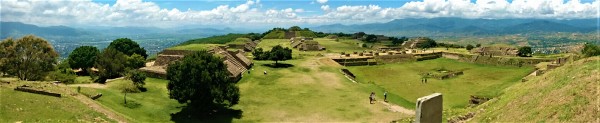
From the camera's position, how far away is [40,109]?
23219 millimetres

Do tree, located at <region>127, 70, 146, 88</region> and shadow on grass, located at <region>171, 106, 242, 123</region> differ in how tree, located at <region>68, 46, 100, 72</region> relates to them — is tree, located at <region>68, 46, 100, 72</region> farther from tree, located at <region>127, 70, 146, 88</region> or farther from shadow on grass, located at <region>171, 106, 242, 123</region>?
shadow on grass, located at <region>171, 106, 242, 123</region>

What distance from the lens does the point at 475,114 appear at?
2155 cm

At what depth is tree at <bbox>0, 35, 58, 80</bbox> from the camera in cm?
3662

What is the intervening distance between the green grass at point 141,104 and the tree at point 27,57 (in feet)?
21.2

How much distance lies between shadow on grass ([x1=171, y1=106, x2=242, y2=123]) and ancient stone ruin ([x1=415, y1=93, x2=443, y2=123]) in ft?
66.6

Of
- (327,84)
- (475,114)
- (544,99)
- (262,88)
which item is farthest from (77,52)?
(544,99)

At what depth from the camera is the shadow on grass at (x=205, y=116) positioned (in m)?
29.6

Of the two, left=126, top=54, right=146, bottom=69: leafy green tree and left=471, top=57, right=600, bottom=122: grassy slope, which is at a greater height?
left=471, top=57, right=600, bottom=122: grassy slope

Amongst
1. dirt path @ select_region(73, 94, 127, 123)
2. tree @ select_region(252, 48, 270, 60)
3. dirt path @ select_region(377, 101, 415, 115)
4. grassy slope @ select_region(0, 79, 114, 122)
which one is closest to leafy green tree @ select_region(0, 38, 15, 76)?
grassy slope @ select_region(0, 79, 114, 122)

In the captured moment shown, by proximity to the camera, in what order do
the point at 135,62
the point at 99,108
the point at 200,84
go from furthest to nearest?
A: 1. the point at 135,62
2. the point at 200,84
3. the point at 99,108

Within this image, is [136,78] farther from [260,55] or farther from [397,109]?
[260,55]

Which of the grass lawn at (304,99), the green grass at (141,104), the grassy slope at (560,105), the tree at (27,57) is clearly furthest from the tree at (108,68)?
the grassy slope at (560,105)

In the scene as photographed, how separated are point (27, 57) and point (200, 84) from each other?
17.8m

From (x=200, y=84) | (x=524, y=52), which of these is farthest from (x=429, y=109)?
(x=524, y=52)
